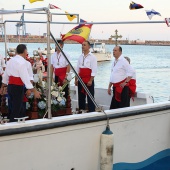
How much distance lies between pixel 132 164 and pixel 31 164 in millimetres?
1627

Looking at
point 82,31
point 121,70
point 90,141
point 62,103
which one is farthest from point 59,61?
point 90,141

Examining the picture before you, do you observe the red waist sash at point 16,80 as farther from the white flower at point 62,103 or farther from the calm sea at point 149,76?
the calm sea at point 149,76

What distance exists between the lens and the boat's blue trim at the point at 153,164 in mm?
5242

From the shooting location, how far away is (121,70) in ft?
20.3

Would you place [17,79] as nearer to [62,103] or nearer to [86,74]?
[62,103]

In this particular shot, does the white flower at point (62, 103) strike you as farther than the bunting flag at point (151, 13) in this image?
Yes

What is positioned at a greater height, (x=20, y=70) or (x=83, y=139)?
(x=20, y=70)

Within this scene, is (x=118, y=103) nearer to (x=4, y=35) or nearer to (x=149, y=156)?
(x=149, y=156)

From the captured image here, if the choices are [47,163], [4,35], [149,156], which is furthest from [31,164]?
[4,35]

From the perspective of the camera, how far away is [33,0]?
446 centimetres

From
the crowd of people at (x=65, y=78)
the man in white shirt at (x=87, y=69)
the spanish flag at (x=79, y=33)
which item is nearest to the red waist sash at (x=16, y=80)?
the crowd of people at (x=65, y=78)

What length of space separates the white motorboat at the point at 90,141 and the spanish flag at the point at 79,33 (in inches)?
30.9

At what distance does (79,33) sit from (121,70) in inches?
54.1

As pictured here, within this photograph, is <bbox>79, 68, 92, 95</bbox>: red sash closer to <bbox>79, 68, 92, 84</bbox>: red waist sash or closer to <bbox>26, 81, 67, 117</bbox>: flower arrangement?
<bbox>79, 68, 92, 84</bbox>: red waist sash
